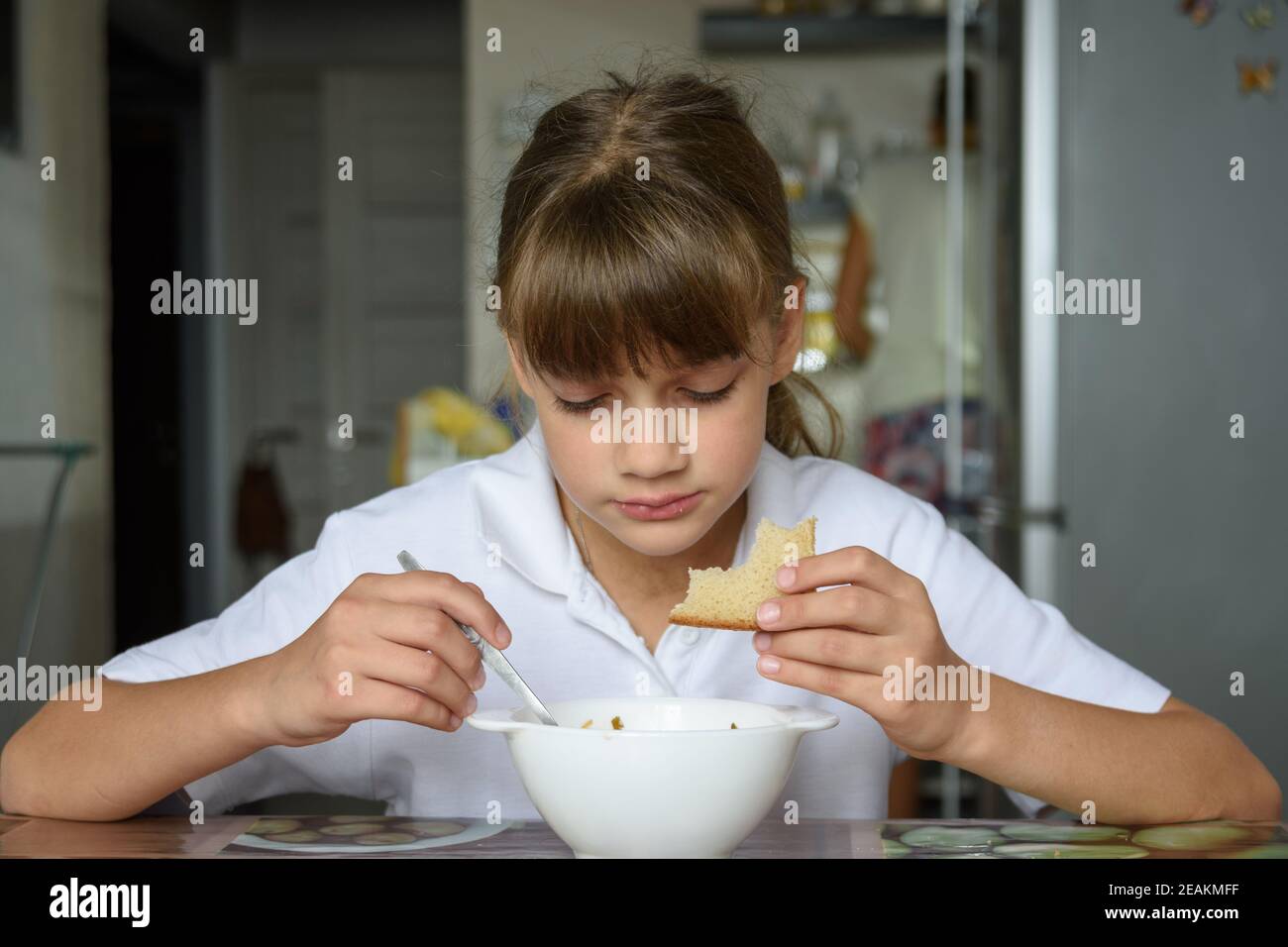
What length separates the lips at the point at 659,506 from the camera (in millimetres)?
975

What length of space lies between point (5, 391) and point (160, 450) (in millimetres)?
2698

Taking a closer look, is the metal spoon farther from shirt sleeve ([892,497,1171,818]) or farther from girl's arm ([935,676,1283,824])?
shirt sleeve ([892,497,1171,818])

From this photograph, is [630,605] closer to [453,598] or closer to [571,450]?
[571,450]

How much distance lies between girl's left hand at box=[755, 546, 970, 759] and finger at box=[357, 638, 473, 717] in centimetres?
20

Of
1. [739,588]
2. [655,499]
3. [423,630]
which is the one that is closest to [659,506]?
[655,499]

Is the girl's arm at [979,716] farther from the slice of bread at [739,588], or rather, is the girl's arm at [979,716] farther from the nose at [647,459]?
the nose at [647,459]

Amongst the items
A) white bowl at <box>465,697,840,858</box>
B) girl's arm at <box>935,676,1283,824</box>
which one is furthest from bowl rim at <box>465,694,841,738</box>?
A: girl's arm at <box>935,676,1283,824</box>

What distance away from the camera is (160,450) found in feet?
19.2

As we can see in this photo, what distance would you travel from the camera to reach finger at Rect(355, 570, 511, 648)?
83 cm

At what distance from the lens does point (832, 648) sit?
2.68ft

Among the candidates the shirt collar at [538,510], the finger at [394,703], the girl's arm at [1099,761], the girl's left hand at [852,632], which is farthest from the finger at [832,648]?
the shirt collar at [538,510]

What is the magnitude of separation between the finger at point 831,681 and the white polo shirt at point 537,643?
308 millimetres

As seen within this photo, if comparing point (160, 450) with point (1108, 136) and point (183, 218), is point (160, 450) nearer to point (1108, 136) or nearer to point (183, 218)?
point (183, 218)

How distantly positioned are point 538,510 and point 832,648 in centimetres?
42
